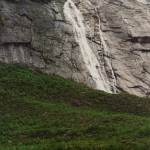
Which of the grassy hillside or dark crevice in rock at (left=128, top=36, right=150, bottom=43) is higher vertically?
dark crevice in rock at (left=128, top=36, right=150, bottom=43)

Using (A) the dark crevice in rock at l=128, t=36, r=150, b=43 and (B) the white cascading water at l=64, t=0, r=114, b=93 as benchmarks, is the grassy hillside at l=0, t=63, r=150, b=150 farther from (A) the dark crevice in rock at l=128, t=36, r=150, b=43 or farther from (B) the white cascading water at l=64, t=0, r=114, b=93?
(A) the dark crevice in rock at l=128, t=36, r=150, b=43

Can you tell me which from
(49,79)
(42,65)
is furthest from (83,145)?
(42,65)

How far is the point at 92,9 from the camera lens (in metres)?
57.4

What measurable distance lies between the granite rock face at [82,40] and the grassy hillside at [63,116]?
3.41 m

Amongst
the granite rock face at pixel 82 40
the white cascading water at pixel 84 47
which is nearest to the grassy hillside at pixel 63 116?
the granite rock face at pixel 82 40

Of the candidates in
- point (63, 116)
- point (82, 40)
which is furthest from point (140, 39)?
point (63, 116)

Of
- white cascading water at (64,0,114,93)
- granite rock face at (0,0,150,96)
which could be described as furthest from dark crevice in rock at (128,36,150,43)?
white cascading water at (64,0,114,93)

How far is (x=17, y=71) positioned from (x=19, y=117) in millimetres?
10064

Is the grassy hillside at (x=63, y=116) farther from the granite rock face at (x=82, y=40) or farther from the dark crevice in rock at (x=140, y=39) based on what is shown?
the dark crevice in rock at (x=140, y=39)

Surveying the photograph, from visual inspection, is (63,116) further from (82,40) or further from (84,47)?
(82,40)

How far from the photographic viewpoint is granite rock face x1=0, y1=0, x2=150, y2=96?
49.6 meters

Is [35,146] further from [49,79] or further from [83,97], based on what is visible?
[49,79]

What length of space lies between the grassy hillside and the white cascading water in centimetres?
537

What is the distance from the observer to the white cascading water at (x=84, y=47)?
51375 mm
